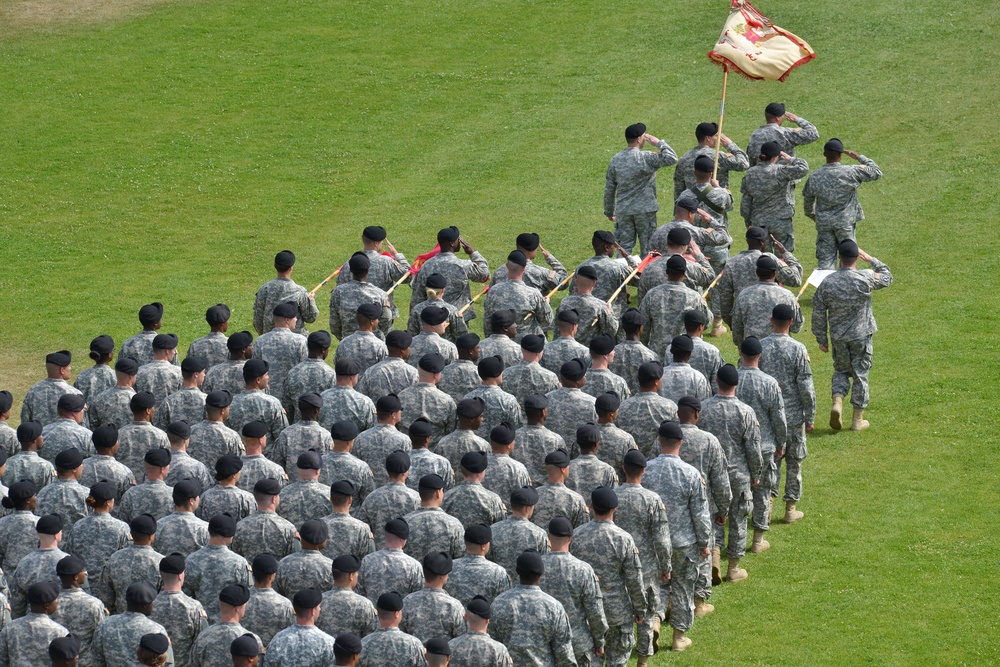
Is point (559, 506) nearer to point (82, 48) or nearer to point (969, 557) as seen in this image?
point (969, 557)

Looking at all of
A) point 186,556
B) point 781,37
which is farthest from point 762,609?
point 781,37

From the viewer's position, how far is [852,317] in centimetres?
1894

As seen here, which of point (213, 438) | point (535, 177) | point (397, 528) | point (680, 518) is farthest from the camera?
point (535, 177)

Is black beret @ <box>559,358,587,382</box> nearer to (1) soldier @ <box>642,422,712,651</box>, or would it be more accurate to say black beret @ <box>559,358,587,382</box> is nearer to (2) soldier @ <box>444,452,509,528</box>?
(1) soldier @ <box>642,422,712,651</box>

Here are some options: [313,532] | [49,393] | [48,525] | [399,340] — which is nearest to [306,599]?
[313,532]

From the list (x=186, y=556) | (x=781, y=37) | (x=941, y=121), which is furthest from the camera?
(x=941, y=121)

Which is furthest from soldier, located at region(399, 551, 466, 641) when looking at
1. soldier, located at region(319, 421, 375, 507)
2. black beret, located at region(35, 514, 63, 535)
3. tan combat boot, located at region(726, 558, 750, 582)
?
tan combat boot, located at region(726, 558, 750, 582)

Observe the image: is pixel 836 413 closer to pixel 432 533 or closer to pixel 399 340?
pixel 399 340

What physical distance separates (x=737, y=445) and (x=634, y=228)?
7.47 m

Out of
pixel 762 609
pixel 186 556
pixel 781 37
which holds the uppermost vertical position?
pixel 781 37

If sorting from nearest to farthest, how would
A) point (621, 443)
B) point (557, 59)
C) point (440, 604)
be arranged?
point (440, 604) < point (621, 443) < point (557, 59)

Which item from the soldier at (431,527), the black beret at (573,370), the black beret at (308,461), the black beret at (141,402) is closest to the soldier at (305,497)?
the black beret at (308,461)

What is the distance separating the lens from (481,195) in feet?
87.8

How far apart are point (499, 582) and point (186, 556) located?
9.39 ft
